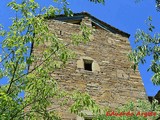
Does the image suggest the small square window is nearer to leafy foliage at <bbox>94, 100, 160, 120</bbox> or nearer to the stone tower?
the stone tower

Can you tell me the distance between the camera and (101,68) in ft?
24.2

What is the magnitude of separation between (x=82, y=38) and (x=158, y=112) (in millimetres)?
2375

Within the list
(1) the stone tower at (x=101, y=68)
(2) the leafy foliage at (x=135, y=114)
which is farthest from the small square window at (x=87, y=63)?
(2) the leafy foliage at (x=135, y=114)

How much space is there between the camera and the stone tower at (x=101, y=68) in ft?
21.7

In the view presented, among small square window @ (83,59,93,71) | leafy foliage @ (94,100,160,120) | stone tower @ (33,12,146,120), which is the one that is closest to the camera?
leafy foliage @ (94,100,160,120)

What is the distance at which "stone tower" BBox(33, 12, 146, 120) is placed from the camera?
261 inches

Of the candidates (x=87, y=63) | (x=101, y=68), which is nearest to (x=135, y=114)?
(x=101, y=68)

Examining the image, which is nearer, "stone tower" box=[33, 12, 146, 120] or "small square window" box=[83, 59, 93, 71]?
"stone tower" box=[33, 12, 146, 120]

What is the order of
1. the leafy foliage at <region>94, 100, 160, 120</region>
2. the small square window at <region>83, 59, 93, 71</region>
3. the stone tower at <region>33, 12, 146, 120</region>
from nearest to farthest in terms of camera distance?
1. the leafy foliage at <region>94, 100, 160, 120</region>
2. the stone tower at <region>33, 12, 146, 120</region>
3. the small square window at <region>83, 59, 93, 71</region>

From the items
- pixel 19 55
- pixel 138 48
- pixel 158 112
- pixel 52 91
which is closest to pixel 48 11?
pixel 19 55

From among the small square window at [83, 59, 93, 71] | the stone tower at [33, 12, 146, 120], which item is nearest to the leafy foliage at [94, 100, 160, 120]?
the stone tower at [33, 12, 146, 120]

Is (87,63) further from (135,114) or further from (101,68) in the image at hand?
(135,114)

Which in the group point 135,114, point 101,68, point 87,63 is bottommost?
point 135,114

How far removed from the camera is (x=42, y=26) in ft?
13.1
